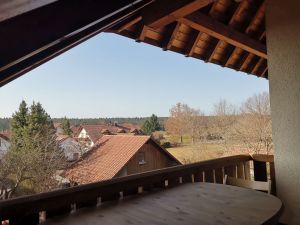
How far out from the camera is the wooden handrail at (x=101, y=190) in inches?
52.6

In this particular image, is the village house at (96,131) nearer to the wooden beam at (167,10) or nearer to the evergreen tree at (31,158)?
the evergreen tree at (31,158)

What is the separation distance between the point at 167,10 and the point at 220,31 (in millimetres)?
854

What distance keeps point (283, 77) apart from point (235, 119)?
1216cm

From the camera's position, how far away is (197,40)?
3.33 meters

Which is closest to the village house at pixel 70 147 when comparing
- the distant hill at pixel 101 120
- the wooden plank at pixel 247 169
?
the distant hill at pixel 101 120

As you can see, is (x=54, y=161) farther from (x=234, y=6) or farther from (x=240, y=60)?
(x=234, y=6)

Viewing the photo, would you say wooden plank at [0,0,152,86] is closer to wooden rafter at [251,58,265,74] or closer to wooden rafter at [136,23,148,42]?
wooden rafter at [136,23,148,42]

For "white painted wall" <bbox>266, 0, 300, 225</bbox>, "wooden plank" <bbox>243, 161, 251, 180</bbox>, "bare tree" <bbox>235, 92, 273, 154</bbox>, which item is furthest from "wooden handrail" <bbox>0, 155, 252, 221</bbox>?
"bare tree" <bbox>235, 92, 273, 154</bbox>

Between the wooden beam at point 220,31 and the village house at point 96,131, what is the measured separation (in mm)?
10464

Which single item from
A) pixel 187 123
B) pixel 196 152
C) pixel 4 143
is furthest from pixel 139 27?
pixel 187 123

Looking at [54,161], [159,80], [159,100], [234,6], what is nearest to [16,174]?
[54,161]

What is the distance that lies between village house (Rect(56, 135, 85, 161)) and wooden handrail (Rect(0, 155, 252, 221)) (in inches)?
423

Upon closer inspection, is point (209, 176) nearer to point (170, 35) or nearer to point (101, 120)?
point (170, 35)

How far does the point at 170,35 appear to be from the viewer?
10.1ft
